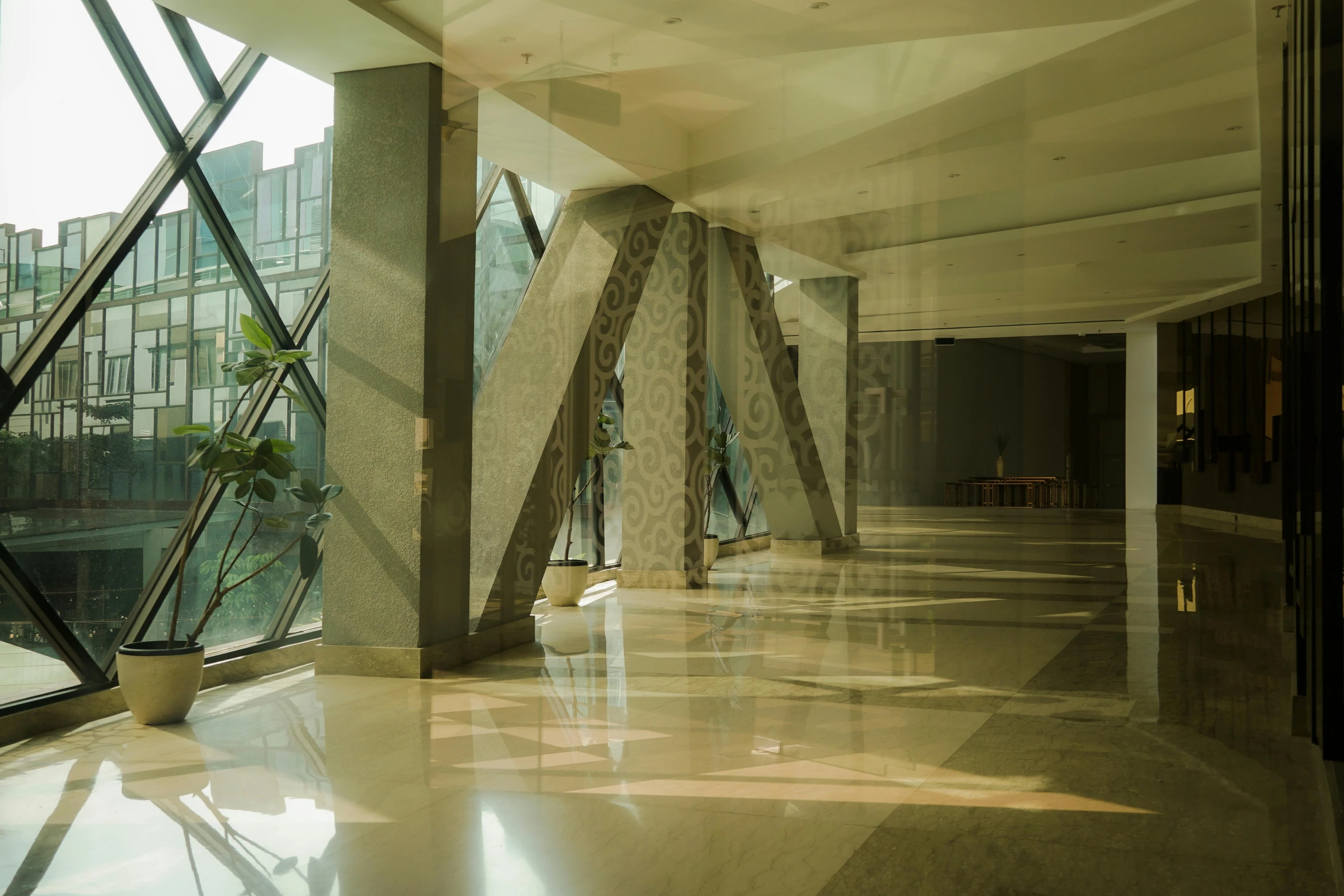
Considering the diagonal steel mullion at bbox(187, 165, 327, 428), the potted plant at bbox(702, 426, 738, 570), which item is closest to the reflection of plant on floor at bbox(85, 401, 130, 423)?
the diagonal steel mullion at bbox(187, 165, 327, 428)

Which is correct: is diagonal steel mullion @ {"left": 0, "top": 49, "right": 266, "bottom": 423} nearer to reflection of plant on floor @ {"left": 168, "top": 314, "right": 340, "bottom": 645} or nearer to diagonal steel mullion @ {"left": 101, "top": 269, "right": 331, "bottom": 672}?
reflection of plant on floor @ {"left": 168, "top": 314, "right": 340, "bottom": 645}

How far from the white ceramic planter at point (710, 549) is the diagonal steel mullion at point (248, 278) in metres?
3.86

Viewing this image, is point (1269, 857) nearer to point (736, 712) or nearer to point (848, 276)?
point (736, 712)

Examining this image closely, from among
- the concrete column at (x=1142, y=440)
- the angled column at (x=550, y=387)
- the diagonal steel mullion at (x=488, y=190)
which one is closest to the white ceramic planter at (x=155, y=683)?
the angled column at (x=550, y=387)

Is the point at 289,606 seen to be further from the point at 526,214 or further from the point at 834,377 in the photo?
the point at 834,377

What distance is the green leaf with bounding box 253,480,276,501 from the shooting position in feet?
15.3

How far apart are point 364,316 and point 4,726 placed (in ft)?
8.67

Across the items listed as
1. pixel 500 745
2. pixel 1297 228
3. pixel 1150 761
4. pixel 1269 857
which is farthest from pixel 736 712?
pixel 1297 228

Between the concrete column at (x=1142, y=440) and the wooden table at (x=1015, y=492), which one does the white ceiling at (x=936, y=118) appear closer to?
the wooden table at (x=1015, y=492)

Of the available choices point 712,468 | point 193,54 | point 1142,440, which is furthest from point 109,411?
point 1142,440

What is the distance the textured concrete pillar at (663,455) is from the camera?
8.05 m

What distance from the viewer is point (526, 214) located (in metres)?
6.88

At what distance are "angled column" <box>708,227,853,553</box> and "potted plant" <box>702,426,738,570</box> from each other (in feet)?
4.23

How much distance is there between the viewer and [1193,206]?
461cm
